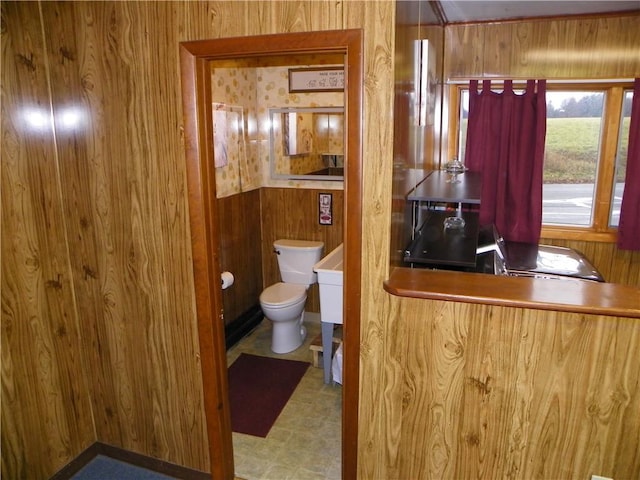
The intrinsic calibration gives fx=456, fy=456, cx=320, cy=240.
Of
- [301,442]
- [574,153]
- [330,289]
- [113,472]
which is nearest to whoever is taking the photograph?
[113,472]

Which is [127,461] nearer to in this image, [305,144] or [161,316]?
[161,316]

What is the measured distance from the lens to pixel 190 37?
1.79m

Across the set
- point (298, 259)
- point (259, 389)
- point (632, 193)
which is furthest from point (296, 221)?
point (632, 193)

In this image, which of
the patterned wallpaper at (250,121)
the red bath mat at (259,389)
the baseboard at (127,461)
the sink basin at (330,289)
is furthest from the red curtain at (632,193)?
the baseboard at (127,461)

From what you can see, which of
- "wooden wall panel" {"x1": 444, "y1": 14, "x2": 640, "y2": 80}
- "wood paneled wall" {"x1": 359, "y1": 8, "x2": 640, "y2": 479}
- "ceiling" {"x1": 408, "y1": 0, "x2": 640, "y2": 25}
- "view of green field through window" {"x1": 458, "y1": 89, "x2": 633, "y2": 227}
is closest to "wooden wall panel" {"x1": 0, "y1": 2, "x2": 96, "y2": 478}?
"wood paneled wall" {"x1": 359, "y1": 8, "x2": 640, "y2": 479}

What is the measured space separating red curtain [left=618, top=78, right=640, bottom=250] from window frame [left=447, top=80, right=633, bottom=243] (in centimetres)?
12

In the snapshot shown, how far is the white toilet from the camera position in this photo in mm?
3422

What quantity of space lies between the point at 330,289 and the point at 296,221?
1.27 metres

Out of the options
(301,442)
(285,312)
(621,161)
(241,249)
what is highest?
(621,161)

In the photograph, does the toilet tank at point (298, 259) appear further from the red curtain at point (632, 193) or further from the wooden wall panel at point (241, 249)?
the red curtain at point (632, 193)

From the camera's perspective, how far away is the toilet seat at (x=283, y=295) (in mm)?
3385

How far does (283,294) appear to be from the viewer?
3.53 meters

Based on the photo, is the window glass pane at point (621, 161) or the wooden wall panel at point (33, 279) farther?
the window glass pane at point (621, 161)

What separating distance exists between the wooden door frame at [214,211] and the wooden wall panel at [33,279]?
70 centimetres
